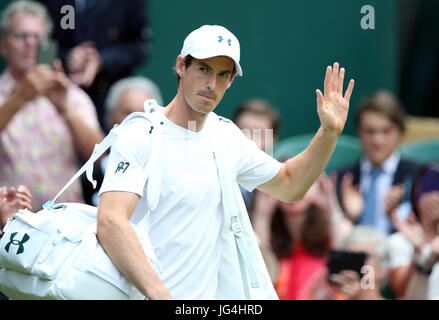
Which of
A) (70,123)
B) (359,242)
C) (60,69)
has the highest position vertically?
(60,69)

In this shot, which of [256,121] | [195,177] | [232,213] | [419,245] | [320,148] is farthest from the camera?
[256,121]

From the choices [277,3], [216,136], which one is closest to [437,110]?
[277,3]

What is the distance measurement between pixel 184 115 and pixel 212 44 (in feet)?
1.11

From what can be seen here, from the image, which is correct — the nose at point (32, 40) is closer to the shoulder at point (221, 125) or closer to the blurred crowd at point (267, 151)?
the blurred crowd at point (267, 151)

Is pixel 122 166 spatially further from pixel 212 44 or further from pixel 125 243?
pixel 212 44

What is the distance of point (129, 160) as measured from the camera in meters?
3.33

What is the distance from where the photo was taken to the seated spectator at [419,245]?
522 cm

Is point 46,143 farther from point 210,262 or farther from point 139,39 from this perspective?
point 210,262

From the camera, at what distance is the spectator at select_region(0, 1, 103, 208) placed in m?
5.20

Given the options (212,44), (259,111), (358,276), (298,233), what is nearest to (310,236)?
(298,233)

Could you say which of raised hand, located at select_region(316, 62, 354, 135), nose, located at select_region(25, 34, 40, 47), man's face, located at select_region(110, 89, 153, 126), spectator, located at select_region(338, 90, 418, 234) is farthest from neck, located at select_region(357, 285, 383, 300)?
nose, located at select_region(25, 34, 40, 47)

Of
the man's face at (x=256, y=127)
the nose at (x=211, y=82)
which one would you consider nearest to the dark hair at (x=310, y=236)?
the man's face at (x=256, y=127)

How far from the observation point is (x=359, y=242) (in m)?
5.74
